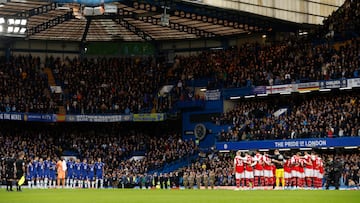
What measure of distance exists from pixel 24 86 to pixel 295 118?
89.6ft

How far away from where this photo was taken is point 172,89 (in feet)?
243

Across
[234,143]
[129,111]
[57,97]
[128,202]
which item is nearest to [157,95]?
[129,111]

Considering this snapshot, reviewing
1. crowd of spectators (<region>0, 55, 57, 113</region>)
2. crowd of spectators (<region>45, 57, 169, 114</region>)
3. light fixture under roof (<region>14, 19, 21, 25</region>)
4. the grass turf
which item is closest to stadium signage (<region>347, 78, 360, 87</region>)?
crowd of spectators (<region>45, 57, 169, 114</region>)

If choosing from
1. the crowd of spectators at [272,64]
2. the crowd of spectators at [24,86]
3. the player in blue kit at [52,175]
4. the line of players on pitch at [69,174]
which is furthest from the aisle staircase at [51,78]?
the player in blue kit at [52,175]

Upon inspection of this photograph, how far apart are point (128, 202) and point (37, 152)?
43.0m

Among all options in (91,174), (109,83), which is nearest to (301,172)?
(91,174)

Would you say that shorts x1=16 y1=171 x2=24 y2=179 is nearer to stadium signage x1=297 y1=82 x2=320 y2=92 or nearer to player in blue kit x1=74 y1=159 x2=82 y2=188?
player in blue kit x1=74 y1=159 x2=82 y2=188

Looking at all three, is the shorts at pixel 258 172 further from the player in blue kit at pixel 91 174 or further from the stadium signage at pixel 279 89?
the stadium signage at pixel 279 89

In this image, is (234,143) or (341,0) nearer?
(234,143)

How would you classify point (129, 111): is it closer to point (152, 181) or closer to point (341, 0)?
point (152, 181)

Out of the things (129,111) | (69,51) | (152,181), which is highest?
(69,51)

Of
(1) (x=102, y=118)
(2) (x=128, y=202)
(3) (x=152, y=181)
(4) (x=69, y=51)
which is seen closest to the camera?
(2) (x=128, y=202)

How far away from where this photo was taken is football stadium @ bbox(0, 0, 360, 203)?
57156 mm

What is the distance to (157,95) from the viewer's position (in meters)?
74.1
